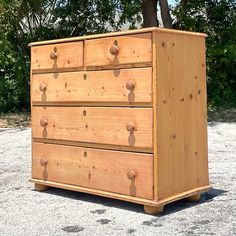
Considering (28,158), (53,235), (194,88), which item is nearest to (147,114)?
(194,88)

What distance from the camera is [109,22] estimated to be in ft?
48.1

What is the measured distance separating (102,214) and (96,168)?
1.71ft

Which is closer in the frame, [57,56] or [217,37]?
[57,56]

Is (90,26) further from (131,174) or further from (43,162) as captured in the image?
(131,174)

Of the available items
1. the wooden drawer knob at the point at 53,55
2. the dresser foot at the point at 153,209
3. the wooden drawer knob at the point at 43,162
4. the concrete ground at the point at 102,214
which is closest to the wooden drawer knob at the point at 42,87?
the wooden drawer knob at the point at 53,55

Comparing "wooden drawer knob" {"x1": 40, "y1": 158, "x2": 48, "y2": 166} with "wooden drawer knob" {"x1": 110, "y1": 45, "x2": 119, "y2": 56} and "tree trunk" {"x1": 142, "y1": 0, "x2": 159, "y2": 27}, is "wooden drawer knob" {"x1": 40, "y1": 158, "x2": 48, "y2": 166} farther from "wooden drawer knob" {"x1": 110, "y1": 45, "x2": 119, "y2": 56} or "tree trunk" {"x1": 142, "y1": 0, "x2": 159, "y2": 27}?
"tree trunk" {"x1": 142, "y1": 0, "x2": 159, "y2": 27}

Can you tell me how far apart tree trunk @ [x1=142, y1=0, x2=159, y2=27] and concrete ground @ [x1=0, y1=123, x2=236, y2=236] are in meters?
8.33

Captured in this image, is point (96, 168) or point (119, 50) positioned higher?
point (119, 50)

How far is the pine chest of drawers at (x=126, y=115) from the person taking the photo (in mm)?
4266

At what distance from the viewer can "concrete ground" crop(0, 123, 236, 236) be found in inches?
153

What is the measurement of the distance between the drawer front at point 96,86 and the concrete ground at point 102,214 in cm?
97

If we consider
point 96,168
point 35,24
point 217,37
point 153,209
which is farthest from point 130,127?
point 35,24

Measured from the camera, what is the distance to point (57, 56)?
16.4 feet

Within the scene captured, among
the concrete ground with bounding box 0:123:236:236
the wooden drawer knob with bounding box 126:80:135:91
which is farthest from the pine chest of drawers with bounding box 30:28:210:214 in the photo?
the concrete ground with bounding box 0:123:236:236
